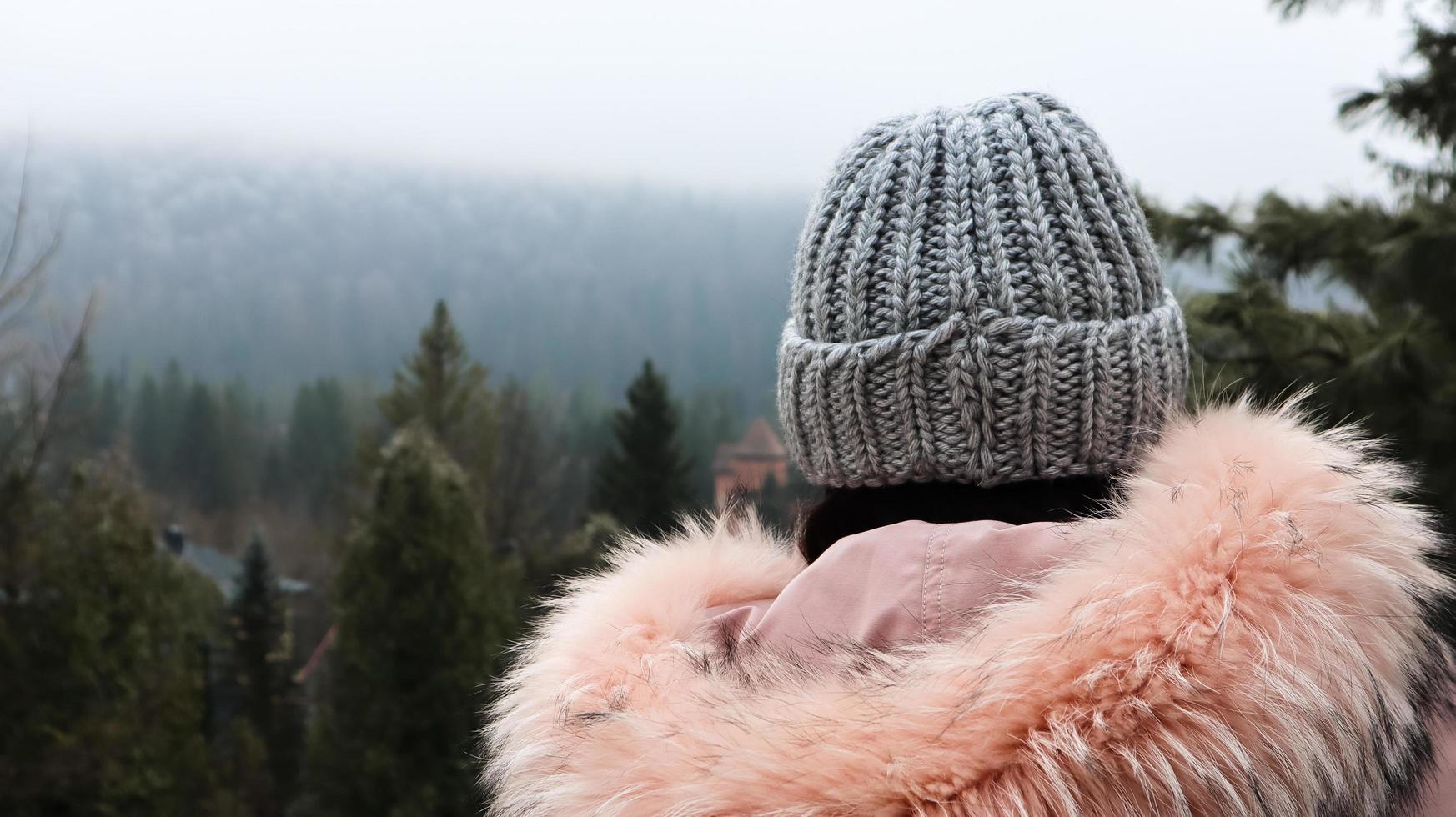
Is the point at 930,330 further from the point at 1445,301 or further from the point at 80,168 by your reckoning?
the point at 80,168

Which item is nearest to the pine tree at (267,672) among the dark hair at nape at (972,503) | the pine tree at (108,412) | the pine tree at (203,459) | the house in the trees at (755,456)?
the pine tree at (203,459)

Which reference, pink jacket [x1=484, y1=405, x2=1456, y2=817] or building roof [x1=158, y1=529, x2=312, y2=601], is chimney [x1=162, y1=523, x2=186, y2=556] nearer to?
building roof [x1=158, y1=529, x2=312, y2=601]

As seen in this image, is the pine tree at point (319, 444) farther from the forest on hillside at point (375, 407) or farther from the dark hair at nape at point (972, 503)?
the dark hair at nape at point (972, 503)

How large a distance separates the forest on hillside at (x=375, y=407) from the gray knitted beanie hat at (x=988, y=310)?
328 mm

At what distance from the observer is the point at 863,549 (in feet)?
3.03

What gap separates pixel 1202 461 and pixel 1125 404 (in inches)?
6.7

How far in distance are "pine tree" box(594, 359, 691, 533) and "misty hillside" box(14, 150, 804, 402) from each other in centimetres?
80

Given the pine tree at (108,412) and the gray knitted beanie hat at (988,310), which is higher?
the gray knitted beanie hat at (988,310)

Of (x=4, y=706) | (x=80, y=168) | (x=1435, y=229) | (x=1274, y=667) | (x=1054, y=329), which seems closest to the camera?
(x=1274, y=667)

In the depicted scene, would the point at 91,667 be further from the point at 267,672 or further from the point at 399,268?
the point at 399,268

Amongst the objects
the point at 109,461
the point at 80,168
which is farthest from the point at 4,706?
the point at 80,168

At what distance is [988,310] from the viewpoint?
997 millimetres

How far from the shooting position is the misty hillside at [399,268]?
1004 cm

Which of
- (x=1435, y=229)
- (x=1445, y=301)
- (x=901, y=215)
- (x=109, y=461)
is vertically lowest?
(x=109, y=461)
